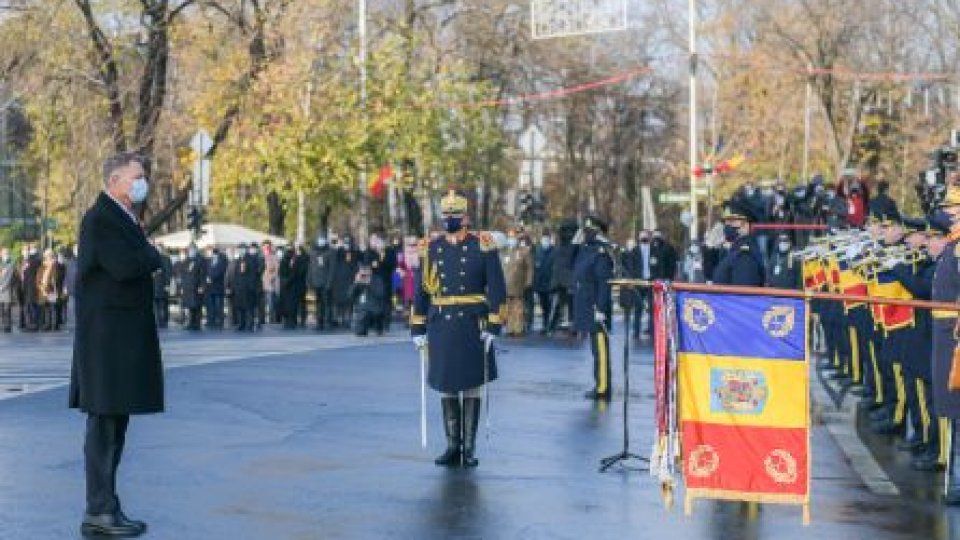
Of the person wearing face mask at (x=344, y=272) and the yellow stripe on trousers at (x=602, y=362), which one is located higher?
the person wearing face mask at (x=344, y=272)

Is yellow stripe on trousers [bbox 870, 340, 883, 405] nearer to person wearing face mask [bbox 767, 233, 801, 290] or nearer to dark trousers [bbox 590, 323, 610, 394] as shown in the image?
dark trousers [bbox 590, 323, 610, 394]

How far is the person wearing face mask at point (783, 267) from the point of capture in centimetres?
2412

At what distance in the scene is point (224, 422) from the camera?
1666cm

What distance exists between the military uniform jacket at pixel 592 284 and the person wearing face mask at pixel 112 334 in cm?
936

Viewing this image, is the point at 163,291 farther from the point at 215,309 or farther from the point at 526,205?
the point at 526,205

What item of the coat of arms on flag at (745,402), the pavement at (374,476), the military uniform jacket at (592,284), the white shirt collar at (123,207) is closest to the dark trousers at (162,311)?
the pavement at (374,476)

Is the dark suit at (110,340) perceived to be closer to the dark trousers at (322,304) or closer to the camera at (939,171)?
the camera at (939,171)

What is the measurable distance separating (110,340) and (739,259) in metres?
9.15

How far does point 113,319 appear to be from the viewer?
10891 mm

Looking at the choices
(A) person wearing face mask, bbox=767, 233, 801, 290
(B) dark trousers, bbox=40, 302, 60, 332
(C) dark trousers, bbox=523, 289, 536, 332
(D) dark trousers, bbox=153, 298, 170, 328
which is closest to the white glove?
(A) person wearing face mask, bbox=767, 233, 801, 290

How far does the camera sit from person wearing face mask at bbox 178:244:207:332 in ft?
125

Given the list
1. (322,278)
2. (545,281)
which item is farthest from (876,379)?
(322,278)

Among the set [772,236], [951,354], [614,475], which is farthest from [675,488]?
[772,236]

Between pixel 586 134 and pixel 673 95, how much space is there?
13.4 ft
